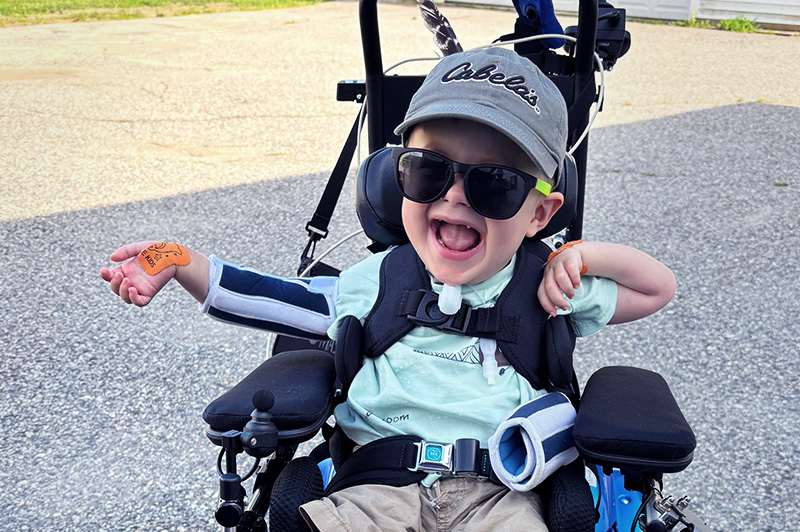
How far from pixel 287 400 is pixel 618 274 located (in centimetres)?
73

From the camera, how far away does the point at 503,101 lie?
58.9 inches

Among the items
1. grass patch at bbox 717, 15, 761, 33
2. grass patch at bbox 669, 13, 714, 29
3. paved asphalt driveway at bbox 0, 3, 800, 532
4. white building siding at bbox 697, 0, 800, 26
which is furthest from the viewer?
grass patch at bbox 669, 13, 714, 29

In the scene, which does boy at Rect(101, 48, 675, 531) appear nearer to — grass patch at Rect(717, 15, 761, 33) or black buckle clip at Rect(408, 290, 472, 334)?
black buckle clip at Rect(408, 290, 472, 334)

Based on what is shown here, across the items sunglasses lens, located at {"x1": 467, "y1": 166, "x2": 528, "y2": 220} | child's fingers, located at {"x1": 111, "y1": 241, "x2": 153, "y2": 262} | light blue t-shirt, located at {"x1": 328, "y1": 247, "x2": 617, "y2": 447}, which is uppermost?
sunglasses lens, located at {"x1": 467, "y1": 166, "x2": 528, "y2": 220}

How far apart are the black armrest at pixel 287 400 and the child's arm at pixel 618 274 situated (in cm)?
49

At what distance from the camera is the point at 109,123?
20.2 feet

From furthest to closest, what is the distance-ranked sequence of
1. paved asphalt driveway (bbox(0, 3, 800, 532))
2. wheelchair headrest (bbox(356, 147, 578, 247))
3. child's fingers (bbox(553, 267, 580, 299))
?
paved asphalt driveway (bbox(0, 3, 800, 532)), wheelchair headrest (bbox(356, 147, 578, 247)), child's fingers (bbox(553, 267, 580, 299))

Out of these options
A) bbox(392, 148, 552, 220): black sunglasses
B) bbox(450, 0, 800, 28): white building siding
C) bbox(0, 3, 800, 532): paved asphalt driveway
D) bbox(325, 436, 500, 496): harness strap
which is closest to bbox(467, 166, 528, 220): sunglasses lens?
bbox(392, 148, 552, 220): black sunglasses

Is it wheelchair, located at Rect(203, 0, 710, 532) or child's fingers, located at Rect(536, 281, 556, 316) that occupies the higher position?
child's fingers, located at Rect(536, 281, 556, 316)

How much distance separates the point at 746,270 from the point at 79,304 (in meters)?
3.15

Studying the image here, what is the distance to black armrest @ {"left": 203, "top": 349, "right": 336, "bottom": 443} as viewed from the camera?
1.51 m

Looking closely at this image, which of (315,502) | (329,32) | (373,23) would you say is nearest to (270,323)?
(315,502)

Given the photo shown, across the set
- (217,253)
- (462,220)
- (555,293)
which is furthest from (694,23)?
(462,220)

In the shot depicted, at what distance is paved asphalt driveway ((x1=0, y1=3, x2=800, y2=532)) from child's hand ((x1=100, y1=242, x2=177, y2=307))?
3.67ft
